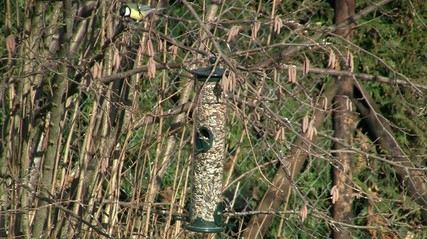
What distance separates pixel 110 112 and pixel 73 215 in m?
0.53

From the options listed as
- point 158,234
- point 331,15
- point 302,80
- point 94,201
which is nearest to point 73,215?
point 94,201

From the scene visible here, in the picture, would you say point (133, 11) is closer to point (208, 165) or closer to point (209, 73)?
point (209, 73)

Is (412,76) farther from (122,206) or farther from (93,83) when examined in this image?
(93,83)

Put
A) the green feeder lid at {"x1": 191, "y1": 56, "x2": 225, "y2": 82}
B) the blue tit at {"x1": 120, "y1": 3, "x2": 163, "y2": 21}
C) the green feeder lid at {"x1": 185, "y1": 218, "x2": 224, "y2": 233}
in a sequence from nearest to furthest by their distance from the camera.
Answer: the green feeder lid at {"x1": 191, "y1": 56, "x2": 225, "y2": 82}
the blue tit at {"x1": 120, "y1": 3, "x2": 163, "y2": 21}
the green feeder lid at {"x1": 185, "y1": 218, "x2": 224, "y2": 233}

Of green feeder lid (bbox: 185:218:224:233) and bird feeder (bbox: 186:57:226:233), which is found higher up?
bird feeder (bbox: 186:57:226:233)

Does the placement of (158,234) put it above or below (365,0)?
below

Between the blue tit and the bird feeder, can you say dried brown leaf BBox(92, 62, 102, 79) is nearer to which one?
the blue tit

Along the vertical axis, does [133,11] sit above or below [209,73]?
above

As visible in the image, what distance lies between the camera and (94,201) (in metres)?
3.76

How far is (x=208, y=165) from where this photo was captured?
3.48 meters

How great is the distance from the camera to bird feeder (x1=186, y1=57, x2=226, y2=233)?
11.2 feet

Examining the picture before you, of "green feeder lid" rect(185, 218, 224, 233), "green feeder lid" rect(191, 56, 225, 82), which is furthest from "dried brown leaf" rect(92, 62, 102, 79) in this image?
"green feeder lid" rect(185, 218, 224, 233)

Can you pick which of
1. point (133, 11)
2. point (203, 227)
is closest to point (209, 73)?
point (133, 11)

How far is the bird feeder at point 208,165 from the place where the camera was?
3.41 m
